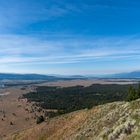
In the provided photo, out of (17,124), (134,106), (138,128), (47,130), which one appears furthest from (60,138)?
(17,124)

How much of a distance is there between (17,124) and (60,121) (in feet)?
315

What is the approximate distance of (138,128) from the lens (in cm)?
5053

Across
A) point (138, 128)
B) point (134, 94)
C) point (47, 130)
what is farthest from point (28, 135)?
point (138, 128)

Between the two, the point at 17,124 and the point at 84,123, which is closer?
the point at 84,123

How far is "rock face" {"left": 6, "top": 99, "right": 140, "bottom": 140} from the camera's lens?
177 feet

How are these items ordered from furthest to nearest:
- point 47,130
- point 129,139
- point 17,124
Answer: point 17,124 < point 47,130 < point 129,139

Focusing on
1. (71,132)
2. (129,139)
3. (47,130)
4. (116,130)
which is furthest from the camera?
(47,130)

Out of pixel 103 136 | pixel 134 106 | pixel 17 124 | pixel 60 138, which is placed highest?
pixel 134 106

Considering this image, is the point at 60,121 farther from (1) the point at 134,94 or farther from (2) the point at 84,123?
(1) the point at 134,94

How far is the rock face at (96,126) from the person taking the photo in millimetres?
53875

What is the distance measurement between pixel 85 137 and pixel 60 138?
1596 centimetres

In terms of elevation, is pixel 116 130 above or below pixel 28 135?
above

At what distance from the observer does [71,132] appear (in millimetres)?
80062

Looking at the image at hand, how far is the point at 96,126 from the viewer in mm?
69625
